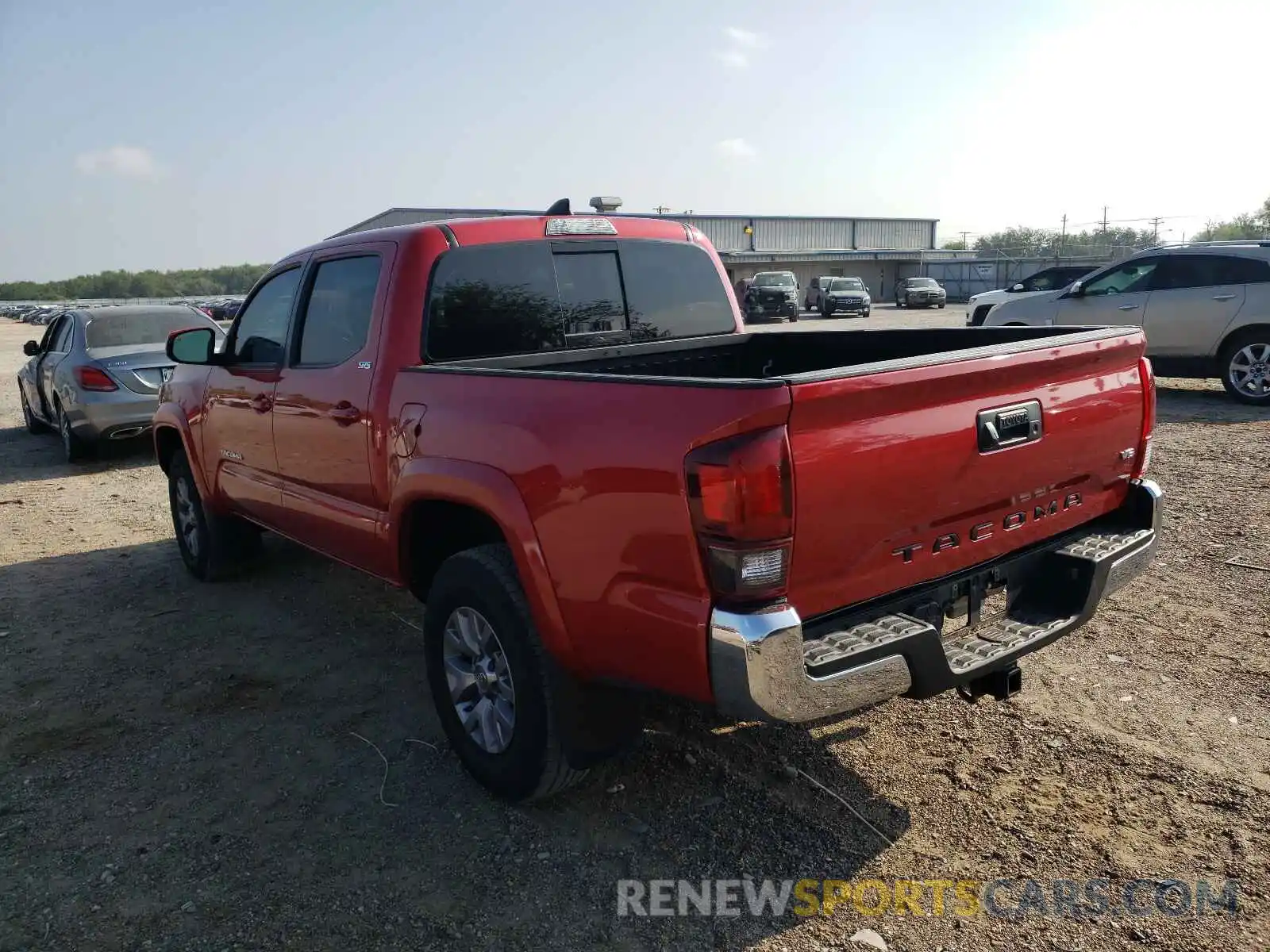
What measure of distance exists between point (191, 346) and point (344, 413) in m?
1.75

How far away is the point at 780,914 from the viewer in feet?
8.95

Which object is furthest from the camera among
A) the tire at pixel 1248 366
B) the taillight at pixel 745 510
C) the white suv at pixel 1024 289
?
the white suv at pixel 1024 289

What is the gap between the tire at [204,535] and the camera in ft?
19.3

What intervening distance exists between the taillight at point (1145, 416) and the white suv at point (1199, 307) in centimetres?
738

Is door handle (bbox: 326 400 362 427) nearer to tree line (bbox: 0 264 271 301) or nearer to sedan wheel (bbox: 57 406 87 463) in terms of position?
sedan wheel (bbox: 57 406 87 463)

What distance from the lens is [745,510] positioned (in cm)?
239

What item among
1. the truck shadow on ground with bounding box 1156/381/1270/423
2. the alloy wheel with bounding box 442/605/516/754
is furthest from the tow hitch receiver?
the truck shadow on ground with bounding box 1156/381/1270/423

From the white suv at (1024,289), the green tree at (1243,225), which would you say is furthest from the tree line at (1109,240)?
the white suv at (1024,289)

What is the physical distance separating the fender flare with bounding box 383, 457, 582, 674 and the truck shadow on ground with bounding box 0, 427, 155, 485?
847cm

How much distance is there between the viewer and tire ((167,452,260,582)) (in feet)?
19.3

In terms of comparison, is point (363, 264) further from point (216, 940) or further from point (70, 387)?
point (70, 387)

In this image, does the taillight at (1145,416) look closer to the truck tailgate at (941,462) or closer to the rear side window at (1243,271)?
the truck tailgate at (941,462)

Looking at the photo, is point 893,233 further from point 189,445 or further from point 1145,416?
point 1145,416

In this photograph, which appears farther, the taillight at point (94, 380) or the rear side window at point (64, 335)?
the rear side window at point (64, 335)
